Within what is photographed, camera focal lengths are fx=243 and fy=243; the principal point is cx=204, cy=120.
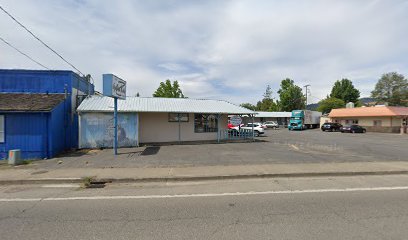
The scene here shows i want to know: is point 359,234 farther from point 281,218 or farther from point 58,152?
point 58,152

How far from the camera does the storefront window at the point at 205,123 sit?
1998 cm

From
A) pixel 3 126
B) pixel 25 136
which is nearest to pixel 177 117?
pixel 25 136

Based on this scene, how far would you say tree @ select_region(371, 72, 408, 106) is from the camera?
2441 inches

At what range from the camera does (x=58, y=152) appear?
13320mm

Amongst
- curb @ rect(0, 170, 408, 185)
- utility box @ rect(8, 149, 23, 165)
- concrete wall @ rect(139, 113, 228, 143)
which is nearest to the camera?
curb @ rect(0, 170, 408, 185)

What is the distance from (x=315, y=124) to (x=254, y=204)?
49511 millimetres

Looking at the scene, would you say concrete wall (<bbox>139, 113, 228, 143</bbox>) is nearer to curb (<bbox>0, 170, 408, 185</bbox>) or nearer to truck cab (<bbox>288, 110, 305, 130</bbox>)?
curb (<bbox>0, 170, 408, 185</bbox>)

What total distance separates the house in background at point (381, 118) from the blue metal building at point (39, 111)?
1650 inches

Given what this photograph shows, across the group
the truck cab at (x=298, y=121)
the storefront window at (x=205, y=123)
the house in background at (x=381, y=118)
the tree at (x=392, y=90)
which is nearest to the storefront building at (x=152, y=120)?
the storefront window at (x=205, y=123)

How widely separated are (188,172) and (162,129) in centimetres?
1077

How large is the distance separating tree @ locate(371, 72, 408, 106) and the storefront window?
209 ft

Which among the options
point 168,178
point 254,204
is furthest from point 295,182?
point 168,178

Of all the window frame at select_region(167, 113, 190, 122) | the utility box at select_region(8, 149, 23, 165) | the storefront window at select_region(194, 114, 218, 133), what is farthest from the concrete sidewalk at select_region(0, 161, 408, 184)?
the storefront window at select_region(194, 114, 218, 133)

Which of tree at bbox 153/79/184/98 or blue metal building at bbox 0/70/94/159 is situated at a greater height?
tree at bbox 153/79/184/98
